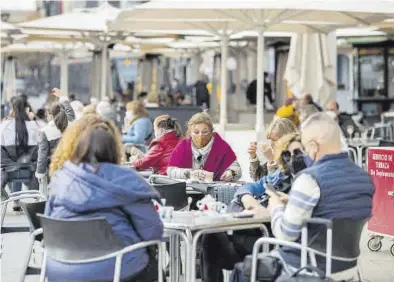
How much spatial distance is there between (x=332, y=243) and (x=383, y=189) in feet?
13.9

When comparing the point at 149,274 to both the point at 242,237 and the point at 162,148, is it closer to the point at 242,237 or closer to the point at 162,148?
the point at 242,237

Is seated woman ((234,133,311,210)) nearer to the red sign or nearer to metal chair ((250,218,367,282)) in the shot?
metal chair ((250,218,367,282))

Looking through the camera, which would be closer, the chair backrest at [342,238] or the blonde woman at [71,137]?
the chair backrest at [342,238]

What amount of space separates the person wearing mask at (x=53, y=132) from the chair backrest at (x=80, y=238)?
552 centimetres

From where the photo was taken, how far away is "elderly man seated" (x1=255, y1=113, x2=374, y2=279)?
20.7ft

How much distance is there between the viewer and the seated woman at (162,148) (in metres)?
10.9

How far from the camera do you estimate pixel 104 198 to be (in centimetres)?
626

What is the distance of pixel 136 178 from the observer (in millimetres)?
6352

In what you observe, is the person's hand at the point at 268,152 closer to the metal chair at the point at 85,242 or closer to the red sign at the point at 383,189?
the red sign at the point at 383,189

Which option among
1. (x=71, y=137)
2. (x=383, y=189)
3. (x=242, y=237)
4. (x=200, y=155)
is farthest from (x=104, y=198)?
(x=383, y=189)

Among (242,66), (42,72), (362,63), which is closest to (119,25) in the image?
(362,63)

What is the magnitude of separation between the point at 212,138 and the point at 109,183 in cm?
350

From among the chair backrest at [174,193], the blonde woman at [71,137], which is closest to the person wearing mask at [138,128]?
the chair backrest at [174,193]

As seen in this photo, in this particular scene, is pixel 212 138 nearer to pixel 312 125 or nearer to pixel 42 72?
pixel 312 125
